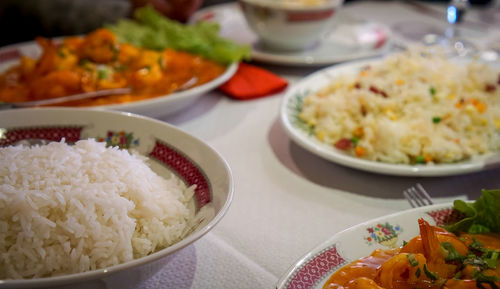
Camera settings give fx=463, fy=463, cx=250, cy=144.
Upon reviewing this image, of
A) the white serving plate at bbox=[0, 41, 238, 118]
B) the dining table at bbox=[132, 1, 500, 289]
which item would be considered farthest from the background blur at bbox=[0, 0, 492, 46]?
the dining table at bbox=[132, 1, 500, 289]

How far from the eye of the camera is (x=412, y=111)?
1.59 m

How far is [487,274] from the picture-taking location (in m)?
0.88

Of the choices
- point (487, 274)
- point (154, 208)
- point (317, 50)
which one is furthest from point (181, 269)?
point (317, 50)

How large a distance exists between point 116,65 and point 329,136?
3.31 feet

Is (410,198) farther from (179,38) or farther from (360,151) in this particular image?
(179,38)

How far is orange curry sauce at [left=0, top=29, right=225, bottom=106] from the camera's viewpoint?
1744 mm

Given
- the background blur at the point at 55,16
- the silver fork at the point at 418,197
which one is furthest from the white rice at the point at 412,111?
the background blur at the point at 55,16

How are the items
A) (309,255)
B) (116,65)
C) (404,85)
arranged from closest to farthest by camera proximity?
(309,255) < (404,85) < (116,65)

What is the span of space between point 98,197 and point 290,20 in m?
1.63

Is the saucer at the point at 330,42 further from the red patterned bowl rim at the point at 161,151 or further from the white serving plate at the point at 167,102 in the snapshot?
the red patterned bowl rim at the point at 161,151

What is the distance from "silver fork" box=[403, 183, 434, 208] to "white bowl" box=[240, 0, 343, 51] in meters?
1.21

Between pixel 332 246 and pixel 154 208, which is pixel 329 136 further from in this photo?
pixel 154 208

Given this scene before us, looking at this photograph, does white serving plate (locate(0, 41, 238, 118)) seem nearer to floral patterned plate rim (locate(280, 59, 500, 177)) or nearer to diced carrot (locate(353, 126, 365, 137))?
floral patterned plate rim (locate(280, 59, 500, 177))

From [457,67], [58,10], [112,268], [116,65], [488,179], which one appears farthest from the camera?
[58,10]
